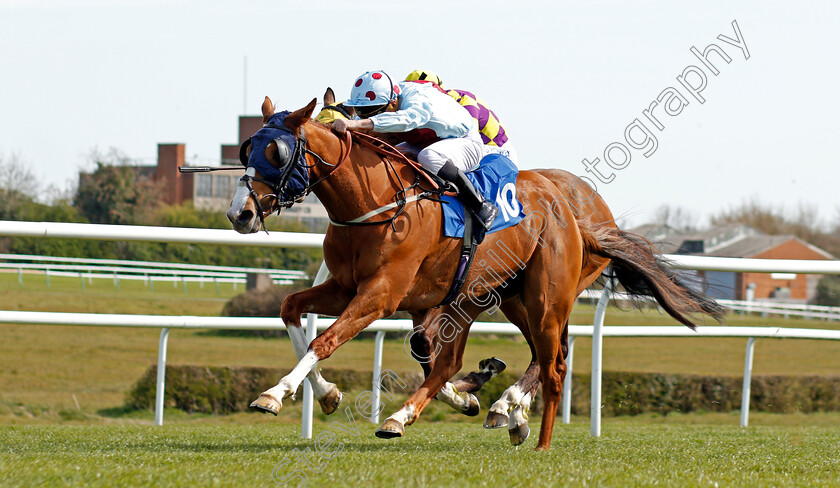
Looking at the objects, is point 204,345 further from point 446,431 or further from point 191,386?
point 446,431

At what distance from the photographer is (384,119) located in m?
3.92

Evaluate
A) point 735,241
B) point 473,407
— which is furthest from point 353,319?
point 735,241

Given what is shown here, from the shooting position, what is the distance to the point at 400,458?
3.59 m

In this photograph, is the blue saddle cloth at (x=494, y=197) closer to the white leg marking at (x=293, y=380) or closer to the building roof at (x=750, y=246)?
the white leg marking at (x=293, y=380)

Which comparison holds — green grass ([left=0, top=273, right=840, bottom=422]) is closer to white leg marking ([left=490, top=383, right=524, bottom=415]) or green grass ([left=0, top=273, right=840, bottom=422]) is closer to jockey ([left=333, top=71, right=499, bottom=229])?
white leg marking ([left=490, top=383, right=524, bottom=415])

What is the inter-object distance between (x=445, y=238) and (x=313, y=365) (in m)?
0.93

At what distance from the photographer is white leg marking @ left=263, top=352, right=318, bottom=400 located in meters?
3.36

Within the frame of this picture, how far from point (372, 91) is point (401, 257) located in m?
0.75

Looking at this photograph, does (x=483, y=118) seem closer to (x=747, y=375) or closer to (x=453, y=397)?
(x=453, y=397)

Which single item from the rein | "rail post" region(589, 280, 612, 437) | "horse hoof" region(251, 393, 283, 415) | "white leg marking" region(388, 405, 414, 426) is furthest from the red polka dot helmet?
"rail post" region(589, 280, 612, 437)

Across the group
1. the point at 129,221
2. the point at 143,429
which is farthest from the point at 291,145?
the point at 129,221

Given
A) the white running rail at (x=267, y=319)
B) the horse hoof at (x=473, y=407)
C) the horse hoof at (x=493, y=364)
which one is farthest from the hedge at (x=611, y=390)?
the horse hoof at (x=473, y=407)

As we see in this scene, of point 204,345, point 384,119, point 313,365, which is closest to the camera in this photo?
point 313,365

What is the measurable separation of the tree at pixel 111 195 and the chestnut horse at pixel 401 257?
112ft
